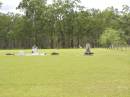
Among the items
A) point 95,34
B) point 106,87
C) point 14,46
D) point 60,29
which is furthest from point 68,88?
Answer: point 14,46

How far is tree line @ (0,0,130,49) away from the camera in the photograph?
84.3 m

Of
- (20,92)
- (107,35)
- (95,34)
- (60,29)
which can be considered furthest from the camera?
(95,34)

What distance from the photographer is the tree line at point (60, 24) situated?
84312 mm

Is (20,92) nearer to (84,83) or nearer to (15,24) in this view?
(84,83)

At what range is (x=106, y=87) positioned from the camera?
12.4m

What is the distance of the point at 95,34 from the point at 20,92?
82751mm

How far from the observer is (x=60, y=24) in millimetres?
85312

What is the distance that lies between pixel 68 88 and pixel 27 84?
6.30 ft

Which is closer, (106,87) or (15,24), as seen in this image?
(106,87)

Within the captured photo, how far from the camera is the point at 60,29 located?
8688 cm

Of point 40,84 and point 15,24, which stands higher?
point 15,24

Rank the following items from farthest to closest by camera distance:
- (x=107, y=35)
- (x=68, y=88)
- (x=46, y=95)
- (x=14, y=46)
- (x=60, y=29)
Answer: (x=14, y=46), (x=60, y=29), (x=107, y=35), (x=68, y=88), (x=46, y=95)

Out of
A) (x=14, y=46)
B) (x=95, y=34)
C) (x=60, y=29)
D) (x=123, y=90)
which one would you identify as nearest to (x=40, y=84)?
(x=123, y=90)

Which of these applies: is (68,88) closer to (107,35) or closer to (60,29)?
(107,35)
